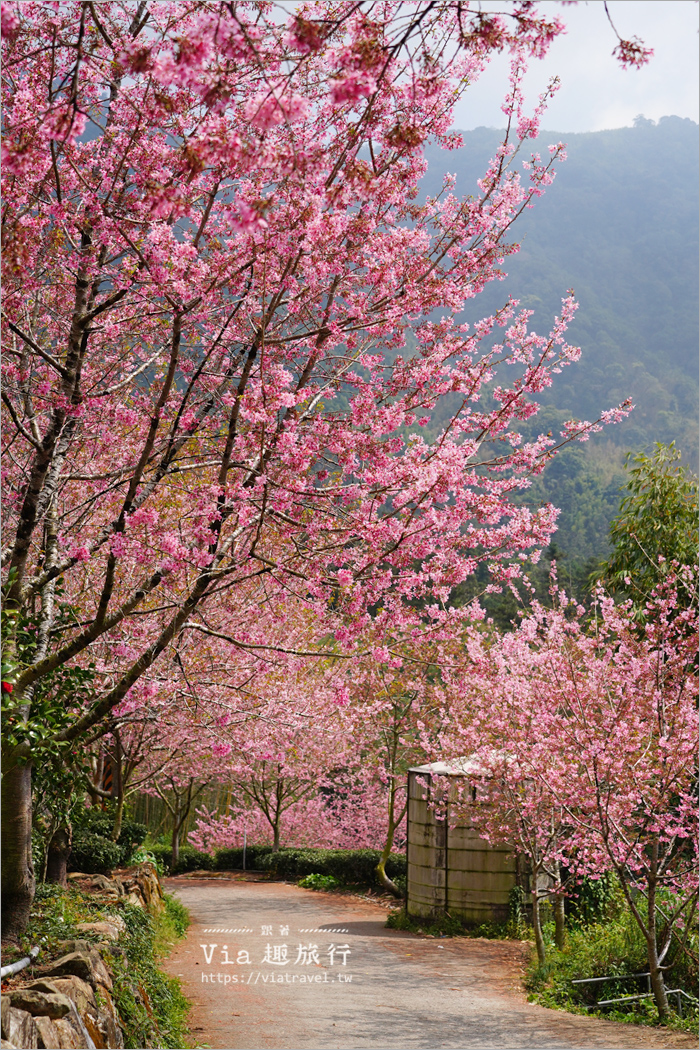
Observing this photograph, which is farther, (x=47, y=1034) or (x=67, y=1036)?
(x=67, y=1036)

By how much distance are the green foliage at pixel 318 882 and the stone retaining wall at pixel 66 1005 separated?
376 inches

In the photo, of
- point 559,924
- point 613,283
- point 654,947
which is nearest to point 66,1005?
point 654,947

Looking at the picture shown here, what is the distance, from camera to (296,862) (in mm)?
14930

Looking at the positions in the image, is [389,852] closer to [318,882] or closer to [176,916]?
A: [318,882]

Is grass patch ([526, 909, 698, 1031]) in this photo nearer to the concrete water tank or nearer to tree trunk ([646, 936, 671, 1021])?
tree trunk ([646, 936, 671, 1021])

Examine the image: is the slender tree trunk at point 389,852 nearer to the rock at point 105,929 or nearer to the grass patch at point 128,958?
the grass patch at point 128,958

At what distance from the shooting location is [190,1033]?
16.2ft

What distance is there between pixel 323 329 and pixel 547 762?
438 centimetres

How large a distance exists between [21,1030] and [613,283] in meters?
76.0

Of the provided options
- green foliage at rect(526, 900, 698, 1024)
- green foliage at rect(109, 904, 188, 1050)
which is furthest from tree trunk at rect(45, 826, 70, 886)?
green foliage at rect(526, 900, 698, 1024)

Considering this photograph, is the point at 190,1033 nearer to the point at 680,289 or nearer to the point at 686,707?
the point at 686,707

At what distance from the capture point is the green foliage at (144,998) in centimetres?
406

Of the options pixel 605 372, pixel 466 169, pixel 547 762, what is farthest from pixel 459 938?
pixel 466 169

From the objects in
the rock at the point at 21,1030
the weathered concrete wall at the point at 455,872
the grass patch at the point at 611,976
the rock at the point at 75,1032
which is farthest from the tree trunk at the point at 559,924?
the rock at the point at 21,1030
